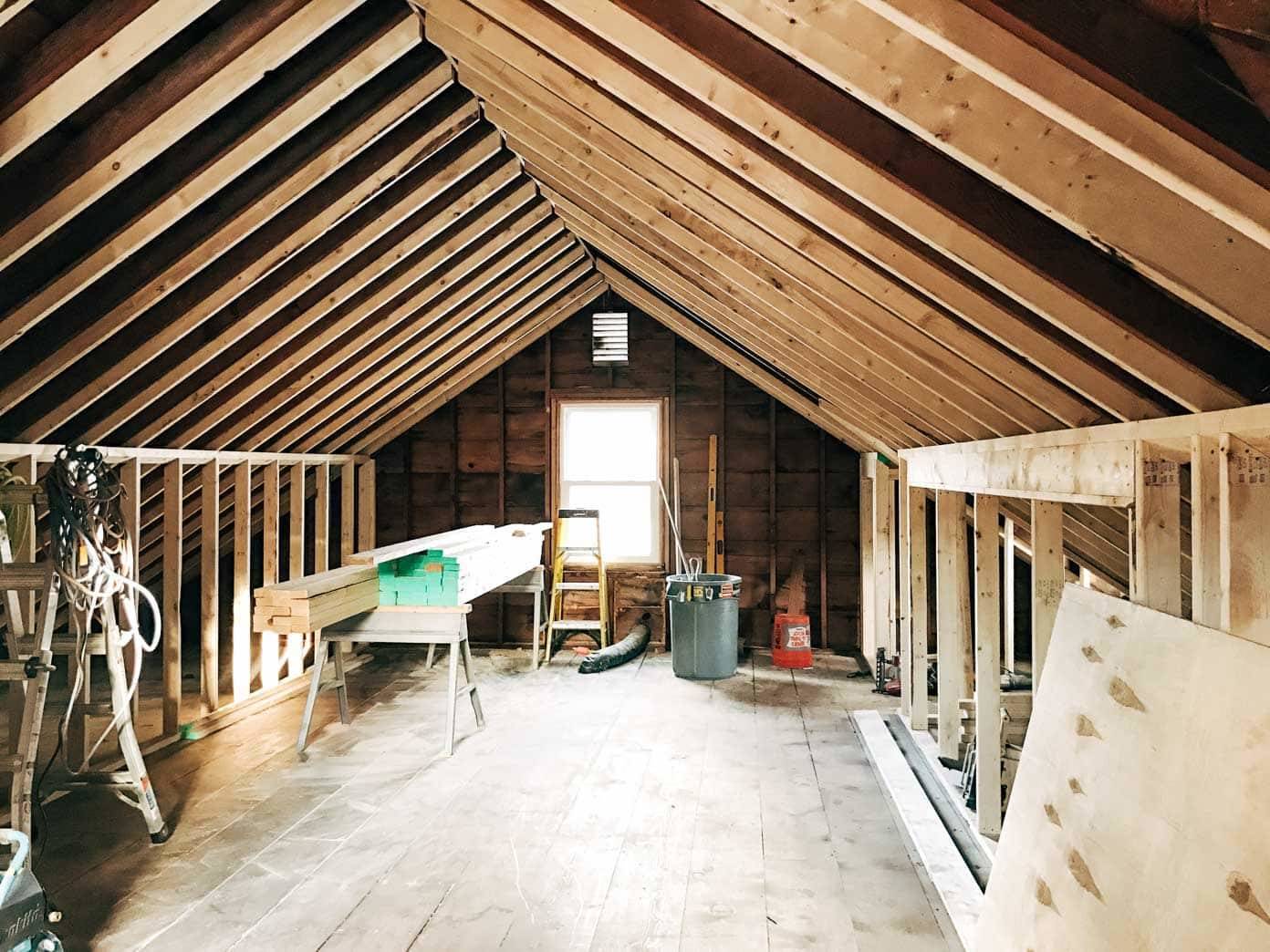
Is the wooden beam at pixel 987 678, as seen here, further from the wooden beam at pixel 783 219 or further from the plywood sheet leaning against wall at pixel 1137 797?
the wooden beam at pixel 783 219

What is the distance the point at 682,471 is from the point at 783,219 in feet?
16.1

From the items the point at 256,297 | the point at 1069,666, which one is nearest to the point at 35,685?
the point at 256,297

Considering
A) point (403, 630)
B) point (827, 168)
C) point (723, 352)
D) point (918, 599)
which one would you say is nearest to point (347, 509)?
point (403, 630)

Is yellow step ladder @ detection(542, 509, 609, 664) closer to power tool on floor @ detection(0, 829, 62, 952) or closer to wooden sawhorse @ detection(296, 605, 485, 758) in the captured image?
wooden sawhorse @ detection(296, 605, 485, 758)

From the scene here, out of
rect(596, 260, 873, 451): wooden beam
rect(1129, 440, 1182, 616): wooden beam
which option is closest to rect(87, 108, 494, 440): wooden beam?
rect(596, 260, 873, 451): wooden beam

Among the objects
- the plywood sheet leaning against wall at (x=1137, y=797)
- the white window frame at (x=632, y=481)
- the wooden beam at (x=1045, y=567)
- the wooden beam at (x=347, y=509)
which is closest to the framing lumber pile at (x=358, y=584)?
the wooden beam at (x=347, y=509)

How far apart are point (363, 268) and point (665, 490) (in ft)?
11.9

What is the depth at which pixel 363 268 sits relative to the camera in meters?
4.55

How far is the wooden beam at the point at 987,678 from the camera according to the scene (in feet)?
10.8

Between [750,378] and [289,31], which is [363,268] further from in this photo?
[750,378]

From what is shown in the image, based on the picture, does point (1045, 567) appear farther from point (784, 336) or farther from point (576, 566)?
point (576, 566)

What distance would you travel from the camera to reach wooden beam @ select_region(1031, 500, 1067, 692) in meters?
2.92

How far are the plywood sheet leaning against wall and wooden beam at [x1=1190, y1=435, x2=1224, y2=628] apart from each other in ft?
0.18

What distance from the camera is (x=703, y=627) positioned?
6.23 meters
